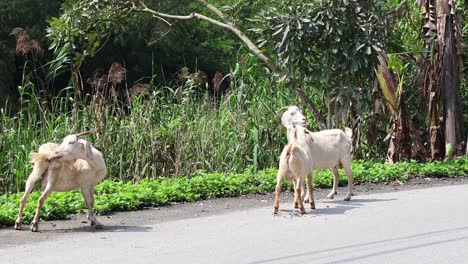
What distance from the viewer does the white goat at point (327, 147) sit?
11.7 meters

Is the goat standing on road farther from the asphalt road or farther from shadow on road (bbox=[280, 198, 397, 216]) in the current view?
the asphalt road

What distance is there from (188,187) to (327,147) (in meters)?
2.14

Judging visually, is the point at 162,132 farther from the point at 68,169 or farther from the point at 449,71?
the point at 449,71

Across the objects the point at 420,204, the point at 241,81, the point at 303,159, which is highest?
the point at 241,81

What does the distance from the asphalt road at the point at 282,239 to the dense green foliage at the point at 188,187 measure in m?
1.12

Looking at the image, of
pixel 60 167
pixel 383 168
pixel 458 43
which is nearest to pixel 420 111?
pixel 458 43

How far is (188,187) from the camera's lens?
40.8ft

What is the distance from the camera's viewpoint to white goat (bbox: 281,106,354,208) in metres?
11.7

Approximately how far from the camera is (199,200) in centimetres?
1235

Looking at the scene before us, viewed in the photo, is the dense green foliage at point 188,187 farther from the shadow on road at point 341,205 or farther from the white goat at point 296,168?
the white goat at point 296,168

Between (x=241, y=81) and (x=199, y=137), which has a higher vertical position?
(x=241, y=81)

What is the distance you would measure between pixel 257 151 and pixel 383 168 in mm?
2320

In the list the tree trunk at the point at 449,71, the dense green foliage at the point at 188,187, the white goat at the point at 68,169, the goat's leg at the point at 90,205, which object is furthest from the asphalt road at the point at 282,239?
the tree trunk at the point at 449,71

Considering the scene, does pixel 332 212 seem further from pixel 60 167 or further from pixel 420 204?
pixel 60 167
